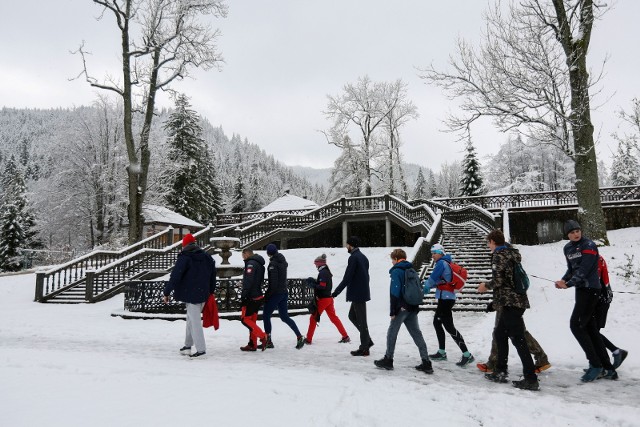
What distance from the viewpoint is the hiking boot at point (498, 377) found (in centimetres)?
521

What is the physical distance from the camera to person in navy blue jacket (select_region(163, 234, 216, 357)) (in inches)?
262

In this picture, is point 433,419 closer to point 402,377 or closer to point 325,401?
point 325,401

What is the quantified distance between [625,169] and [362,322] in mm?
57746

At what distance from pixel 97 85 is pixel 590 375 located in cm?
2226

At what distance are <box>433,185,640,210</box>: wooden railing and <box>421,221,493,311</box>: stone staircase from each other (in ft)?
19.9

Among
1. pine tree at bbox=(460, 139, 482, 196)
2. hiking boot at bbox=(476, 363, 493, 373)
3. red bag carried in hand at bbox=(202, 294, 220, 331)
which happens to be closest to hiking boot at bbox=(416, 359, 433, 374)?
hiking boot at bbox=(476, 363, 493, 373)

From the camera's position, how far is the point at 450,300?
6.46 meters

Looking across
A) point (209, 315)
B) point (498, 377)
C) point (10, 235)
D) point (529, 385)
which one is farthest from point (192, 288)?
point (10, 235)

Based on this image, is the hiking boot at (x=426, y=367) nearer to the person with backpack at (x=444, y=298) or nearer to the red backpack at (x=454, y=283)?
the person with backpack at (x=444, y=298)

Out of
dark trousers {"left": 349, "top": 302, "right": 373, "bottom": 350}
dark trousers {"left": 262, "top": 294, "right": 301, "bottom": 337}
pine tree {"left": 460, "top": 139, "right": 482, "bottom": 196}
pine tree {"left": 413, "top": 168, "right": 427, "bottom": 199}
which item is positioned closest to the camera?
dark trousers {"left": 349, "top": 302, "right": 373, "bottom": 350}

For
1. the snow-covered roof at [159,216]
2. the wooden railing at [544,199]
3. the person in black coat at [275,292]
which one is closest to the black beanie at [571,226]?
the person in black coat at [275,292]

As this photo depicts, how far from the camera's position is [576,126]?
571 inches

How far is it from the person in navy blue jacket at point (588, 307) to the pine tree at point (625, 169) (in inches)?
2129

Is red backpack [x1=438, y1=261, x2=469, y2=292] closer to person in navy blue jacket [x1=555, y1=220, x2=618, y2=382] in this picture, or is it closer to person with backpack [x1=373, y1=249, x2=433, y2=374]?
person with backpack [x1=373, y1=249, x2=433, y2=374]
